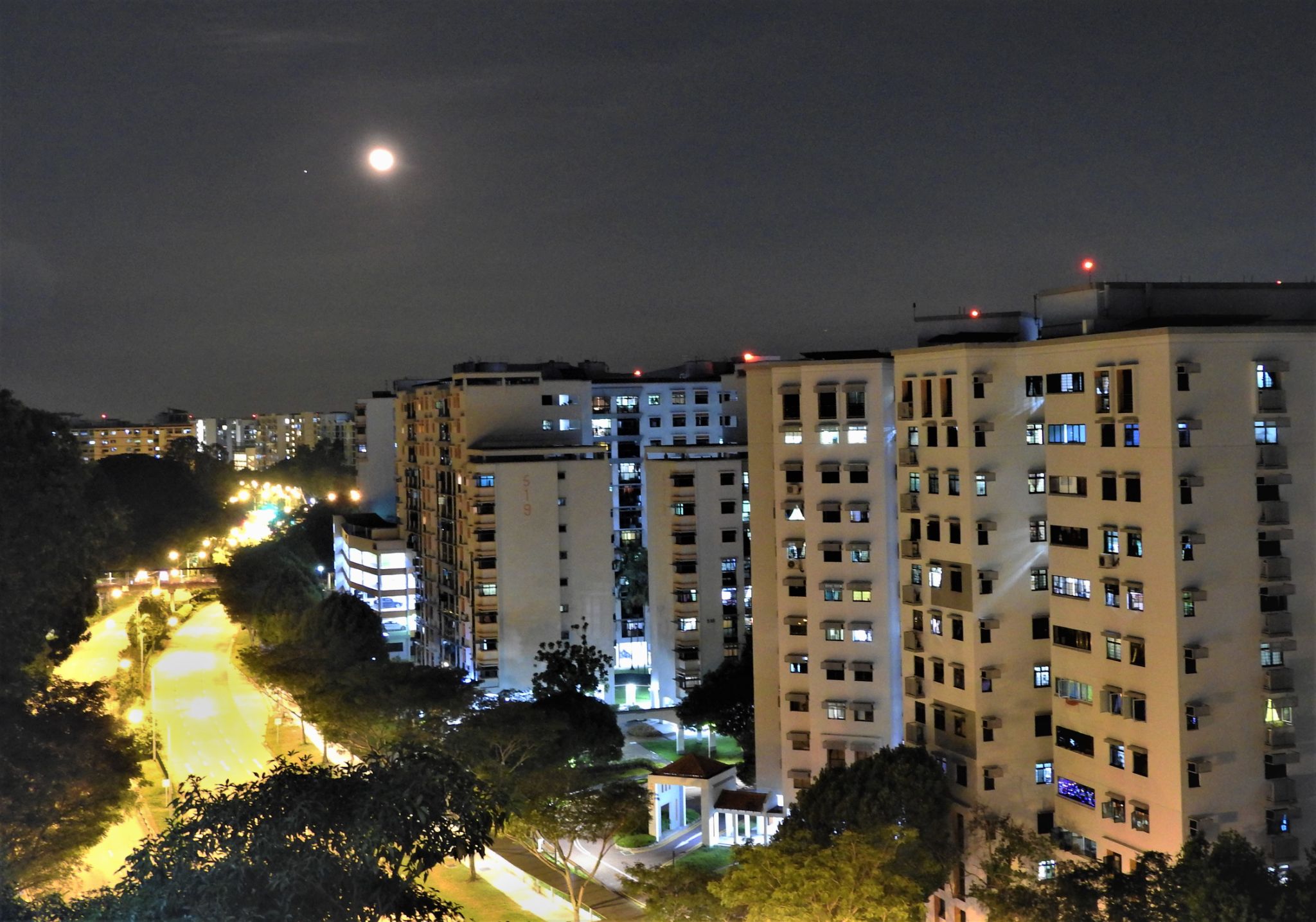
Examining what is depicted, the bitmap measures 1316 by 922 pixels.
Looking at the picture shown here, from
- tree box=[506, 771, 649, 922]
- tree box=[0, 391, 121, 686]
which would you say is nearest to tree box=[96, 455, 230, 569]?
tree box=[0, 391, 121, 686]

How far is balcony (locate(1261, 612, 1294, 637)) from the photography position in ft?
44.1

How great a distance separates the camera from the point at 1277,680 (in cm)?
1348

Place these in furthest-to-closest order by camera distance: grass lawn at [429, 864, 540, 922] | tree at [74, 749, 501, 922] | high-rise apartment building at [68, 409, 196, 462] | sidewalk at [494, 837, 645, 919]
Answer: high-rise apartment building at [68, 409, 196, 462]
sidewalk at [494, 837, 645, 919]
grass lawn at [429, 864, 540, 922]
tree at [74, 749, 501, 922]

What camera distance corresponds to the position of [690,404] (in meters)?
33.9

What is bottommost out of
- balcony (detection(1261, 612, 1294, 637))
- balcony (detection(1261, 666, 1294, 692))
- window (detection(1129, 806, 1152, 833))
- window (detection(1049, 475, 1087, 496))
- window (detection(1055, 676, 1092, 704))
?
window (detection(1129, 806, 1152, 833))

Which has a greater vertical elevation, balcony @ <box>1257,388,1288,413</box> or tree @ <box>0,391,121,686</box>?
balcony @ <box>1257,388,1288,413</box>

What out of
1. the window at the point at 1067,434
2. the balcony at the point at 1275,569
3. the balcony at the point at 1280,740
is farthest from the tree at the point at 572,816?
the balcony at the point at 1275,569

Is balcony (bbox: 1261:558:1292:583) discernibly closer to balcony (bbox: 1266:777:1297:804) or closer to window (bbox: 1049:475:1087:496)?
window (bbox: 1049:475:1087:496)

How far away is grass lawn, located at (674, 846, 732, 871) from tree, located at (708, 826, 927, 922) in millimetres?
4375

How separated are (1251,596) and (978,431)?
3.85 m

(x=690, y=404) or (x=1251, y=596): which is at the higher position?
(x=690, y=404)

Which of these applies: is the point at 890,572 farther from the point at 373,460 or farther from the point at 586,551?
the point at 373,460

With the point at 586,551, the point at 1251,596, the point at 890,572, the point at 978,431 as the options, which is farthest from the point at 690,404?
the point at 1251,596

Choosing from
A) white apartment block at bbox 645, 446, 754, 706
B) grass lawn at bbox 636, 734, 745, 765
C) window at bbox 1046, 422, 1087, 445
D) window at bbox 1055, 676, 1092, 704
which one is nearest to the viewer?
window at bbox 1055, 676, 1092, 704
